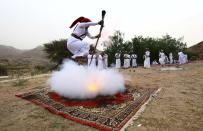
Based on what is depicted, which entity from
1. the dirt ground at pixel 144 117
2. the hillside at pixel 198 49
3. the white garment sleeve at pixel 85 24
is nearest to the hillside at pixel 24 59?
the hillside at pixel 198 49

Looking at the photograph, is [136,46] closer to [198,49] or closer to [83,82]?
[198,49]

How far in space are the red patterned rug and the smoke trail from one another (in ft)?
0.64

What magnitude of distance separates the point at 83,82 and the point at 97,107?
1058mm

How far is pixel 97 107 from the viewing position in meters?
6.17

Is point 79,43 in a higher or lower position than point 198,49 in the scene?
lower

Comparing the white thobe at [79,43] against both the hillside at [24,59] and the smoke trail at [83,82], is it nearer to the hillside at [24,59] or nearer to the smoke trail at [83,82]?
the smoke trail at [83,82]

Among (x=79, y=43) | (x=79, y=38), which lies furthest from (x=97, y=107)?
(x=79, y=38)

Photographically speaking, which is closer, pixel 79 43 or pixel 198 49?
pixel 79 43

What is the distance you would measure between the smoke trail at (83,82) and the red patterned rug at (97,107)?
196 millimetres

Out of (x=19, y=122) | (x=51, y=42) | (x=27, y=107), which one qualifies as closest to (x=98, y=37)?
(x=27, y=107)

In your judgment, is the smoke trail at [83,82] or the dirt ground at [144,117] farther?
the smoke trail at [83,82]

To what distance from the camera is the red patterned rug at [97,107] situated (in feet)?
16.8

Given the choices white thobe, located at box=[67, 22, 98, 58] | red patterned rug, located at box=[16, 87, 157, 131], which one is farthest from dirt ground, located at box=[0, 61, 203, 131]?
white thobe, located at box=[67, 22, 98, 58]

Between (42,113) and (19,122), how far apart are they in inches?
26.1
